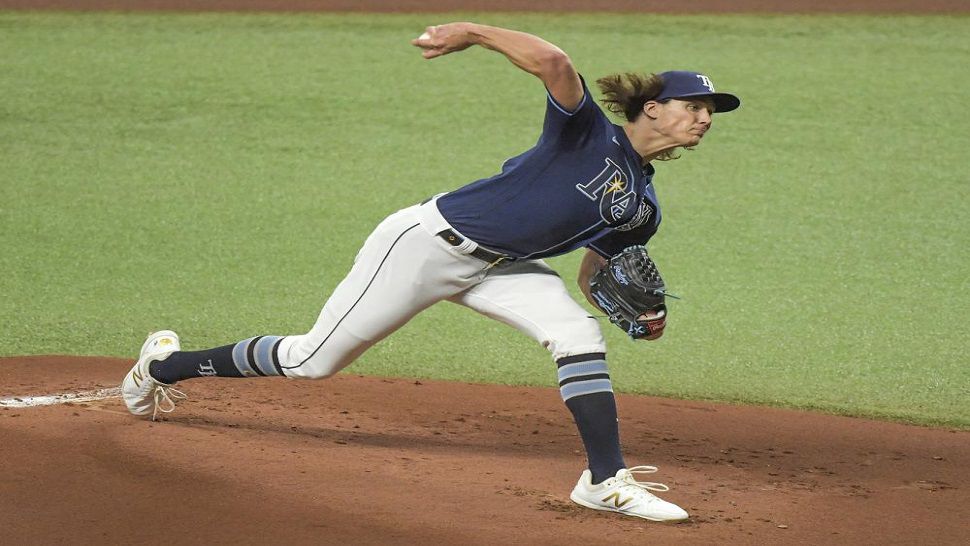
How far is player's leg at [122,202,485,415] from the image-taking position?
377 cm

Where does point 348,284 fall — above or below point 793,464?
above

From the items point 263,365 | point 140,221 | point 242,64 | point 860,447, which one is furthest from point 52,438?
point 242,64

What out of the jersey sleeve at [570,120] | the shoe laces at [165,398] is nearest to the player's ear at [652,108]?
the jersey sleeve at [570,120]

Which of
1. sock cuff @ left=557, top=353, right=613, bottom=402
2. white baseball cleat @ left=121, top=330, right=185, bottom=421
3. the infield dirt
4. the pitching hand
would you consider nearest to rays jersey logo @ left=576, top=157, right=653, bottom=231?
sock cuff @ left=557, top=353, right=613, bottom=402

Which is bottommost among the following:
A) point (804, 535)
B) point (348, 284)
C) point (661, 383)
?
point (661, 383)

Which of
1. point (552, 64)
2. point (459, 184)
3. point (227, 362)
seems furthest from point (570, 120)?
point (459, 184)

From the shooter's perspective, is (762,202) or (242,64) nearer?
(762,202)

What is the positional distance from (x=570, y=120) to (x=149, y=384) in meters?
1.73

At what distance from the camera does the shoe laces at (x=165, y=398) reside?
4.32 m

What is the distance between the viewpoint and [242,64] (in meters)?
9.50

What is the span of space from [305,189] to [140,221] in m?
1.02

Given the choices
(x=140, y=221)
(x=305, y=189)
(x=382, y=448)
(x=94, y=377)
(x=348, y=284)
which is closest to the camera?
(x=348, y=284)

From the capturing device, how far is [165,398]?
172 inches

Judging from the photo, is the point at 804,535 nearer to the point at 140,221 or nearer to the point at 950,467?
the point at 950,467
